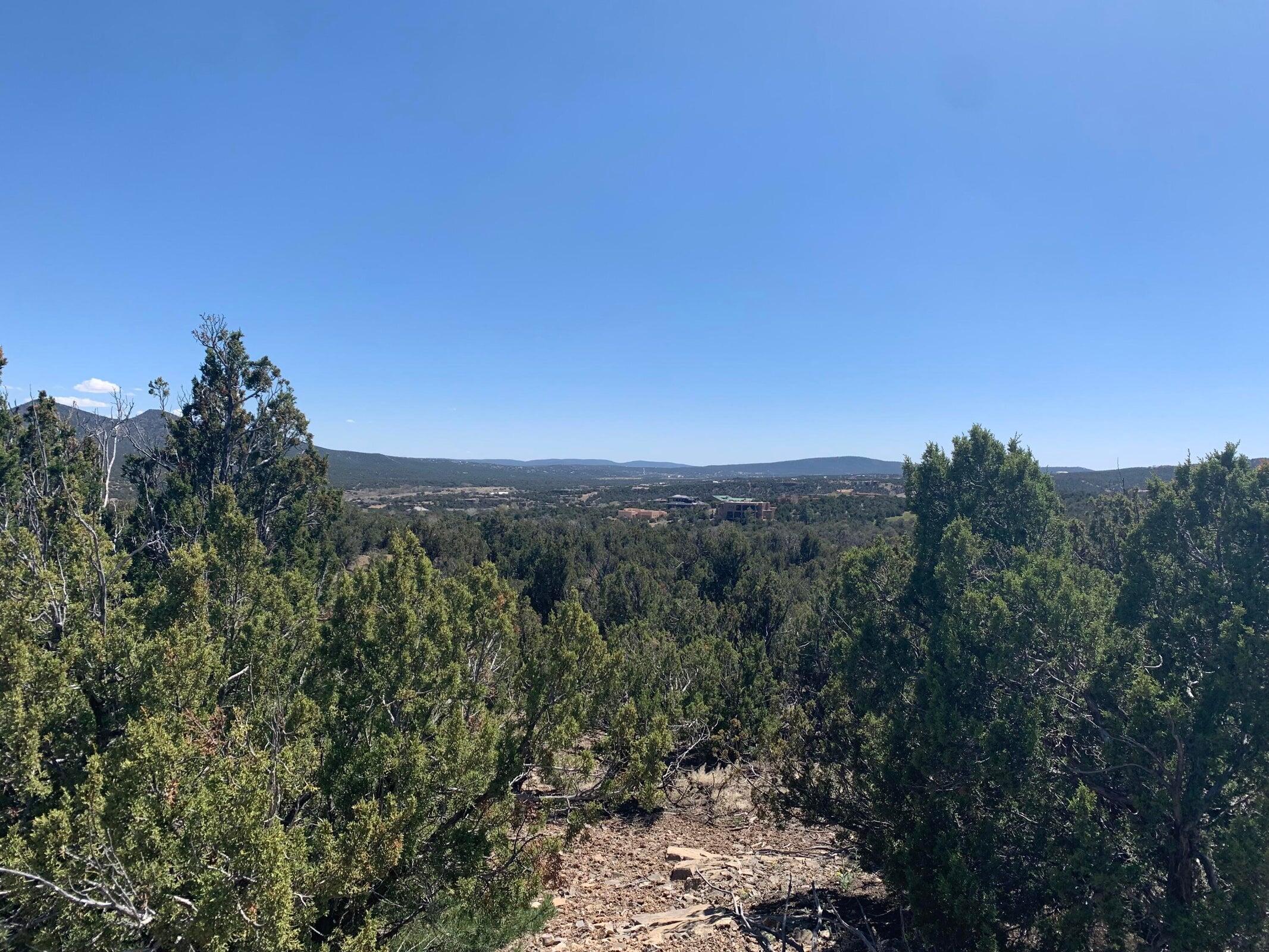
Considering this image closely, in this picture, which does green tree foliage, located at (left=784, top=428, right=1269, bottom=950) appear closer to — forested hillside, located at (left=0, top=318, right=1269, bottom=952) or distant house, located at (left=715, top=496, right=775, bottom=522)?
forested hillside, located at (left=0, top=318, right=1269, bottom=952)

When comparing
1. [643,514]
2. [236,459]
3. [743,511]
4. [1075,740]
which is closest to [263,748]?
[1075,740]

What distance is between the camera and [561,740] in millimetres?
8109

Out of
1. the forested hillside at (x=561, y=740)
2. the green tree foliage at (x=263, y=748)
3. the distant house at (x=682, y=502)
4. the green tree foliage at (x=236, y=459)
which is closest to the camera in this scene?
the green tree foliage at (x=263, y=748)

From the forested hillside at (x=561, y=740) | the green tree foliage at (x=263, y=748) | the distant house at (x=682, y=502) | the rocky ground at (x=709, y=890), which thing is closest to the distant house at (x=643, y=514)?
the distant house at (x=682, y=502)

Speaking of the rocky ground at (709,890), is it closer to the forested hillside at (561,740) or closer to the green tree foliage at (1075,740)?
the forested hillside at (561,740)

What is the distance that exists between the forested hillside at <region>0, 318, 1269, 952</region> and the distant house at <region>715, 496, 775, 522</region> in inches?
2275

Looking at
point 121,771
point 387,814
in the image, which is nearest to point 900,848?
point 387,814

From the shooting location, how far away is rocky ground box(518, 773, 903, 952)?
9.36 m

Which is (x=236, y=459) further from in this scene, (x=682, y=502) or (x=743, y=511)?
(x=682, y=502)

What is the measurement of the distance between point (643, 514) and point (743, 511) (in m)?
12.8

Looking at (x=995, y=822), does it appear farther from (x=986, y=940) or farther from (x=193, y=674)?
(x=193, y=674)

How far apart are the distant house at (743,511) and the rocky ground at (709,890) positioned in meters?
54.4

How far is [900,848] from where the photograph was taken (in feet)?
28.4

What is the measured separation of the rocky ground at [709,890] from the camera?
9.36 m
